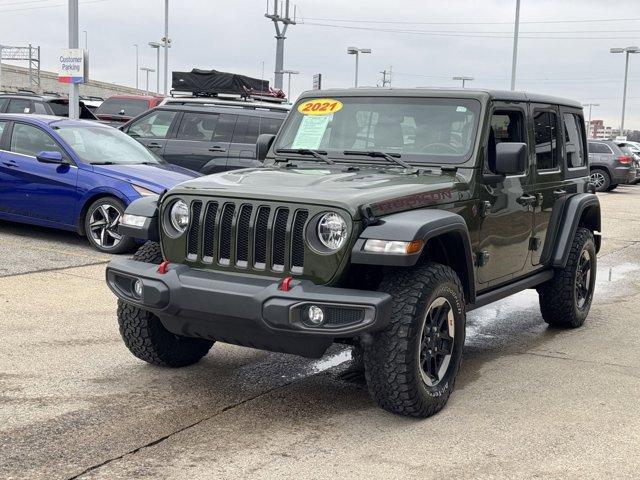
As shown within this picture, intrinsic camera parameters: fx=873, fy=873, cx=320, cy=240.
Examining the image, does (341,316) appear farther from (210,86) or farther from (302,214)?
(210,86)

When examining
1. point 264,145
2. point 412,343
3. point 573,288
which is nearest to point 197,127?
point 264,145

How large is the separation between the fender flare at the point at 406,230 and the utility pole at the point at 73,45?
41.7 feet

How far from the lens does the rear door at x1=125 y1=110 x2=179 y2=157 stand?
14.0 meters

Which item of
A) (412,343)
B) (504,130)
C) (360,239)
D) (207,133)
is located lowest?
(412,343)

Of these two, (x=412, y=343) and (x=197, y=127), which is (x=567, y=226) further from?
(x=197, y=127)

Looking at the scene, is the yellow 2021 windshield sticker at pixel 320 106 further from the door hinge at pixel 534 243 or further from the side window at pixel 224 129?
the side window at pixel 224 129

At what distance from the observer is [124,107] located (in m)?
22.7

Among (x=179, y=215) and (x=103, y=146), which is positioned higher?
(x=103, y=146)

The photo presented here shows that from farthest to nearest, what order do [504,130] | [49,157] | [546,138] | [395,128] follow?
[49,157] < [546,138] < [504,130] < [395,128]

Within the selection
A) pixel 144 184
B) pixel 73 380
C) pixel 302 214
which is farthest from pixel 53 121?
pixel 302 214

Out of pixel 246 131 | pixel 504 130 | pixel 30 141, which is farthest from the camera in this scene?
pixel 246 131

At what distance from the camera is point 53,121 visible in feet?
35.2

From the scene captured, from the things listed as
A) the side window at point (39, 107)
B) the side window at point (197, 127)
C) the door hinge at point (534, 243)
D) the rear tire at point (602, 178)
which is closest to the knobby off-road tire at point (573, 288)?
the door hinge at point (534, 243)

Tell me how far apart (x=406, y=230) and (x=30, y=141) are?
294 inches
